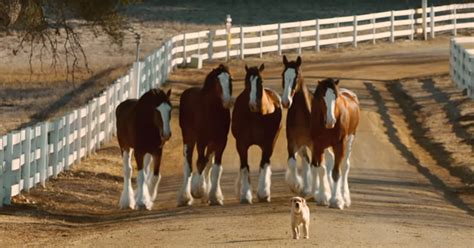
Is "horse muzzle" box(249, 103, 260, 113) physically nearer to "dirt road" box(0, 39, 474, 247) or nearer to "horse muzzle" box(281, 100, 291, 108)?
"horse muzzle" box(281, 100, 291, 108)

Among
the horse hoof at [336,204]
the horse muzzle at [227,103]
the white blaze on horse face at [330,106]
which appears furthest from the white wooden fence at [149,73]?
the horse hoof at [336,204]

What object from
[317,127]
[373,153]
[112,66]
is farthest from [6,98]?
[317,127]

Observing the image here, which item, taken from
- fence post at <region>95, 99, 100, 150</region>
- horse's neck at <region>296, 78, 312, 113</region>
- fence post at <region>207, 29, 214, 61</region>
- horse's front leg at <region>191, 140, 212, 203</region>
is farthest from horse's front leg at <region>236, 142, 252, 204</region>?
fence post at <region>207, 29, 214, 61</region>

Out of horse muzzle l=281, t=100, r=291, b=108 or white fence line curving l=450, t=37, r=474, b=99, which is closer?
horse muzzle l=281, t=100, r=291, b=108

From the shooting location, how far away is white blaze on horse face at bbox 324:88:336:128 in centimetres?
2050

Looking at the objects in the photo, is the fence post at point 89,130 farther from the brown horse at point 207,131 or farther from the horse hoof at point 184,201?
the horse hoof at point 184,201

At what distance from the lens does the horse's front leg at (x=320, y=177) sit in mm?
20672

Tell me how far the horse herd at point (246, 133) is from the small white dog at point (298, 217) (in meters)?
3.59

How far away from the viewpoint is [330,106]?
67.5ft

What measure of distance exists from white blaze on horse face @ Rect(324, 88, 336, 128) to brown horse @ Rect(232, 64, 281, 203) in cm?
107

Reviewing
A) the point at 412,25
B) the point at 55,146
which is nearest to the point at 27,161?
the point at 55,146

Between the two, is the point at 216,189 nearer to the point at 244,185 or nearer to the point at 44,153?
the point at 244,185

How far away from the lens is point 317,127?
20.9 m

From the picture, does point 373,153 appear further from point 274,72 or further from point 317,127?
point 274,72
